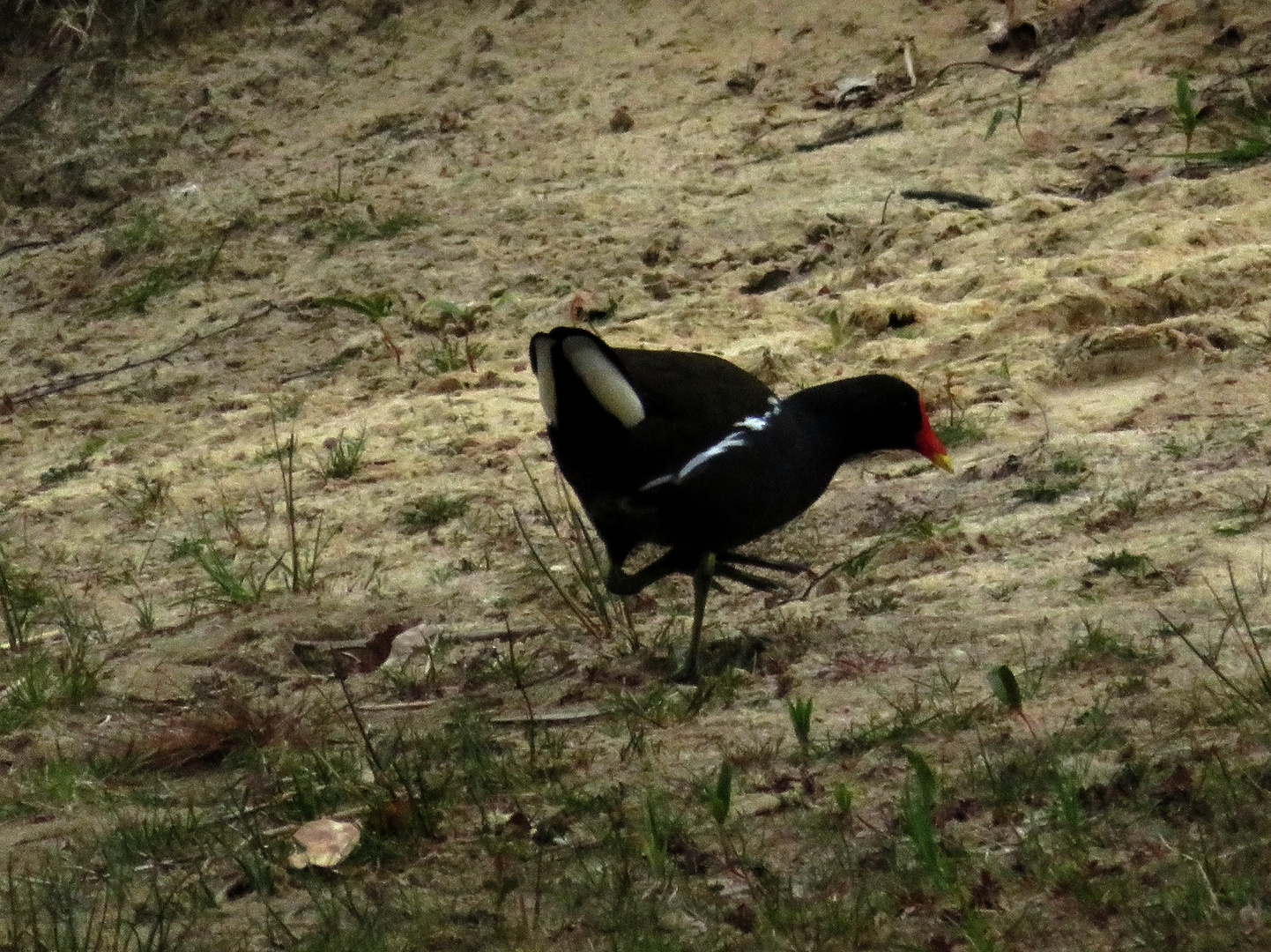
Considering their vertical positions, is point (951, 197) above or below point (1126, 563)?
below

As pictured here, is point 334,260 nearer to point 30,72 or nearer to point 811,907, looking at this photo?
point 30,72

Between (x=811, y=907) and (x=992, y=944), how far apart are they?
0.30 metres

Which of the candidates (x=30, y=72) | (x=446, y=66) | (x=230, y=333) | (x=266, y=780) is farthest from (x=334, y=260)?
(x=266, y=780)

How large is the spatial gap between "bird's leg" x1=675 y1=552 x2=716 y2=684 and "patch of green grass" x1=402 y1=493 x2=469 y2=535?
117cm

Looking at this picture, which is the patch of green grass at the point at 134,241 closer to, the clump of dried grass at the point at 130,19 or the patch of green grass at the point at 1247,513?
the clump of dried grass at the point at 130,19

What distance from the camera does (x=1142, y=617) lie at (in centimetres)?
346

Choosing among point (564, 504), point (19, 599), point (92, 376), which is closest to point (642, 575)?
point (564, 504)

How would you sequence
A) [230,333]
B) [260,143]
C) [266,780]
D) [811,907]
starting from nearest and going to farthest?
[811,907], [266,780], [230,333], [260,143]

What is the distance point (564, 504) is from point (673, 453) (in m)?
1.02

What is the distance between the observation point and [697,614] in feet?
12.2

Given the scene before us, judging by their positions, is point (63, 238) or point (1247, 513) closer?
point (1247, 513)

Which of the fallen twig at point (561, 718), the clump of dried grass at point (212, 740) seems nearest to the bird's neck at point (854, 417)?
the fallen twig at point (561, 718)

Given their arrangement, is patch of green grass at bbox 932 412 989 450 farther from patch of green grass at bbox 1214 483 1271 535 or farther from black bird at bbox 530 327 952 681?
patch of green grass at bbox 1214 483 1271 535

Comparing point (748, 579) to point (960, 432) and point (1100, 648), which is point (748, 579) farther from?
point (1100, 648)
